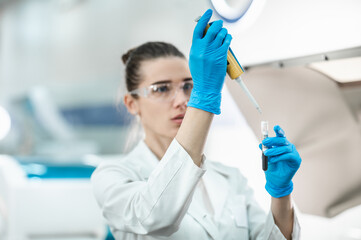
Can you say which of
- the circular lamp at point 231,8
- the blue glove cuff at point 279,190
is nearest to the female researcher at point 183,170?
the blue glove cuff at point 279,190

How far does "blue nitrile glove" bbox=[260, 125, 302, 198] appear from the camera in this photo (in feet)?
3.16

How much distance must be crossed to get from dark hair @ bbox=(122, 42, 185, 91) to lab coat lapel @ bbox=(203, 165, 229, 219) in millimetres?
392

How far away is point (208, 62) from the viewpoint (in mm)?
904

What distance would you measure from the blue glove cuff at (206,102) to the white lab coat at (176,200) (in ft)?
0.34

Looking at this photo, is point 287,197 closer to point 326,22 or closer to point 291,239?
point 291,239

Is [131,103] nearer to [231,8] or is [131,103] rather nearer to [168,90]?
[168,90]

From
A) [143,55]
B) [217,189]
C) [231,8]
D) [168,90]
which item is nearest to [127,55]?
[143,55]

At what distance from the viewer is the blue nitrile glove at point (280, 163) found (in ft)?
3.16

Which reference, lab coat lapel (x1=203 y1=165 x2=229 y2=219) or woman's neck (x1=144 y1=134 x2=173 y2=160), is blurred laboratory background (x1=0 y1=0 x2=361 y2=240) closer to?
lab coat lapel (x1=203 y1=165 x2=229 y2=219)

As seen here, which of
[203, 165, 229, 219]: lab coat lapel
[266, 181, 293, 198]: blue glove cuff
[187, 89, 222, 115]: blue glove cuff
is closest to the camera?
[187, 89, 222, 115]: blue glove cuff

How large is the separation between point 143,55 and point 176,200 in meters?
0.60

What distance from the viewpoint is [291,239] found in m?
1.13

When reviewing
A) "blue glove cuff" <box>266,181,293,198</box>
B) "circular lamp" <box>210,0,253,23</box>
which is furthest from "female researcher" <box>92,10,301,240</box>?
"circular lamp" <box>210,0,253,23</box>

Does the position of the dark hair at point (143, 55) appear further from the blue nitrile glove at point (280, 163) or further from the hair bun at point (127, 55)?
the blue nitrile glove at point (280, 163)
